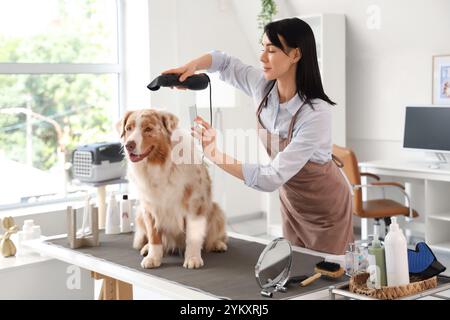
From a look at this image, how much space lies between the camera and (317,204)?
8.46ft

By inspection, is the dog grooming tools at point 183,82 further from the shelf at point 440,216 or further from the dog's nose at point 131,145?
the shelf at point 440,216

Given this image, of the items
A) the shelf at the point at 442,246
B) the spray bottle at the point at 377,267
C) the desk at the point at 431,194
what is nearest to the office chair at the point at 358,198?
the desk at the point at 431,194

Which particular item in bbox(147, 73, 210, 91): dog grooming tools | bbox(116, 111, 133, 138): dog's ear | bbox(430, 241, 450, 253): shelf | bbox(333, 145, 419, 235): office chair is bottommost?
bbox(430, 241, 450, 253): shelf

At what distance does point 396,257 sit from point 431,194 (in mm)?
3476

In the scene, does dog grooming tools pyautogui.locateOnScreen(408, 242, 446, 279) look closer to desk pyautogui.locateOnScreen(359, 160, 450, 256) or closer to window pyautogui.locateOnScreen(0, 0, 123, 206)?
desk pyautogui.locateOnScreen(359, 160, 450, 256)

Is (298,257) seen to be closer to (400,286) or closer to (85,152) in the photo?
(400,286)

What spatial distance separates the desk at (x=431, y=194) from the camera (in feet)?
16.9

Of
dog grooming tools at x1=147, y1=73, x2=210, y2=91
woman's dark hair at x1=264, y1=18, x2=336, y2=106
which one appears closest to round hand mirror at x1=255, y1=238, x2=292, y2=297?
woman's dark hair at x1=264, y1=18, x2=336, y2=106

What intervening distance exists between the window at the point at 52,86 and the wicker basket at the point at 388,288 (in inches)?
139

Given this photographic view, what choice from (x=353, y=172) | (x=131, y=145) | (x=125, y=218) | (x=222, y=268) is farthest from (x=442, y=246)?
(x=131, y=145)

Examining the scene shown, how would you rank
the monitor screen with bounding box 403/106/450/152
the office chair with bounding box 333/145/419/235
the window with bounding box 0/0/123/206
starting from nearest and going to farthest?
the office chair with bounding box 333/145/419/235, the window with bounding box 0/0/123/206, the monitor screen with bounding box 403/106/450/152

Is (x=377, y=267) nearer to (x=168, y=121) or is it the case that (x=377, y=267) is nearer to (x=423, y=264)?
(x=423, y=264)

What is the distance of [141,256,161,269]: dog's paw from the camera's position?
2.34m

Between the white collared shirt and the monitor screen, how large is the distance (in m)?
3.03
